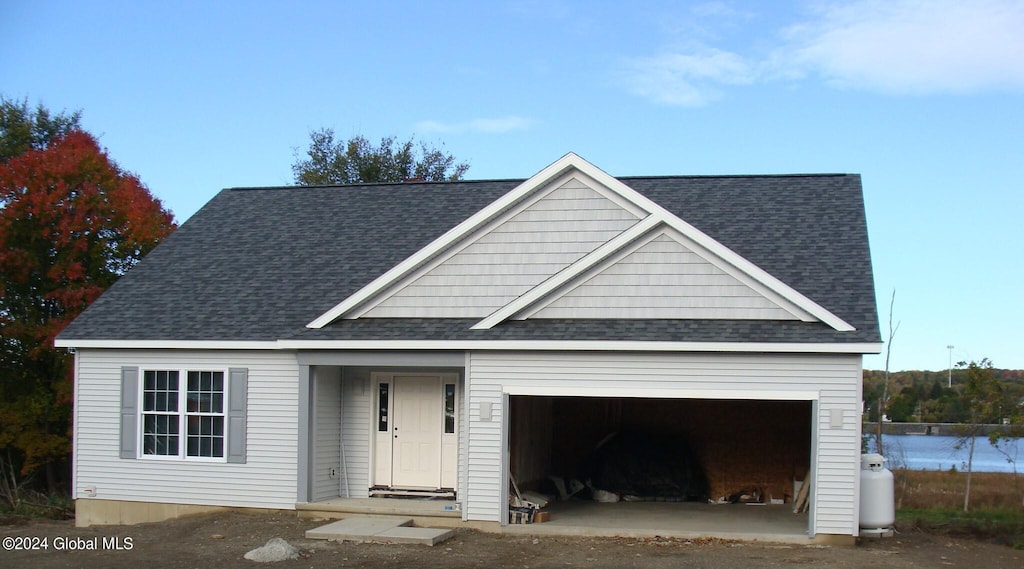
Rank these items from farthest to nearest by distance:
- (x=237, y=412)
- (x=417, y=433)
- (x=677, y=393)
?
(x=417, y=433) < (x=237, y=412) < (x=677, y=393)

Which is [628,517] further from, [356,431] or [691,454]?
[356,431]

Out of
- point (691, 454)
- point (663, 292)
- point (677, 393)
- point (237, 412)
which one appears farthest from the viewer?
point (691, 454)

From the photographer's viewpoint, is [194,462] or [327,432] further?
[327,432]

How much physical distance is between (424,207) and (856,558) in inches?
400

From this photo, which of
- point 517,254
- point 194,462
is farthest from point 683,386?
point 194,462

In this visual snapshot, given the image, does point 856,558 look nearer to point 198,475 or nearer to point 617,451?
point 617,451

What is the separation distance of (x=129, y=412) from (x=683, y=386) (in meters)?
8.78

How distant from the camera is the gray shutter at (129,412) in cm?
1636

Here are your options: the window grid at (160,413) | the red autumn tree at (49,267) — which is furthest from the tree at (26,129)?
the window grid at (160,413)

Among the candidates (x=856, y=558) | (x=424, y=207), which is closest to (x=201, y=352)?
(x=424, y=207)

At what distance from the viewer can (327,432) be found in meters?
16.2

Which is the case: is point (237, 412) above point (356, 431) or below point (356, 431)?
above

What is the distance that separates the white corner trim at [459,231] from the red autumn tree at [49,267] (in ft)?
38.5

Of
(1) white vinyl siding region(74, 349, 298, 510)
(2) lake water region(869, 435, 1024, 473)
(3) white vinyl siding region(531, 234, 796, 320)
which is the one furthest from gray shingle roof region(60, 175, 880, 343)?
(2) lake water region(869, 435, 1024, 473)
